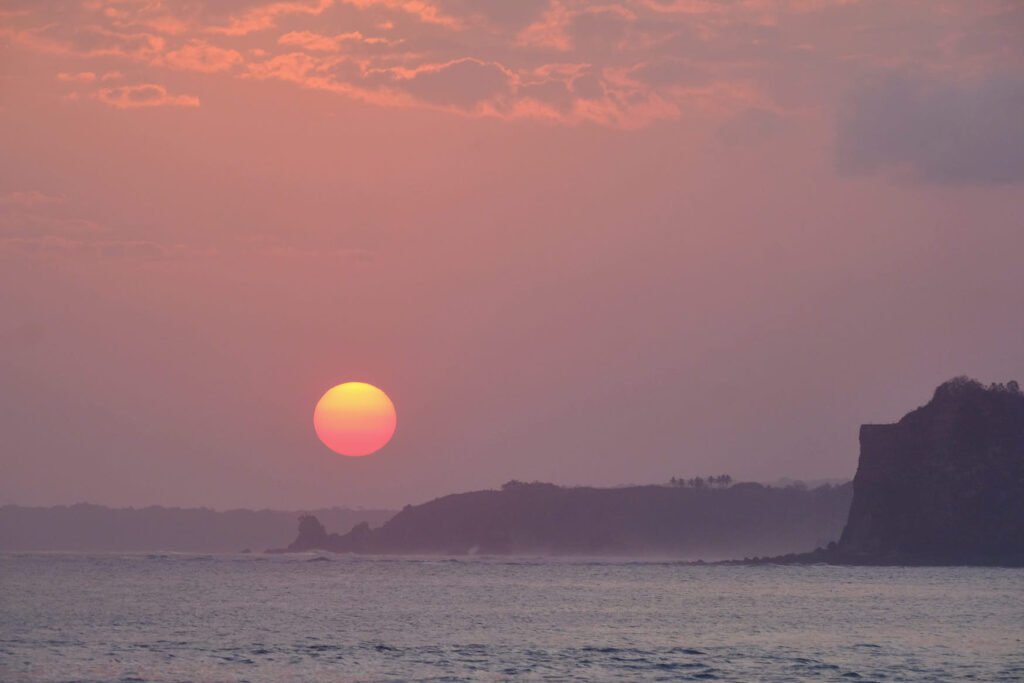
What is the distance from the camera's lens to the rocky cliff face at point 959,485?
625 ft

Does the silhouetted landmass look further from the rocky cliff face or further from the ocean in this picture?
the ocean

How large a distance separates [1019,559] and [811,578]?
47827 mm

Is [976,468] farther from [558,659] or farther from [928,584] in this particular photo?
[558,659]

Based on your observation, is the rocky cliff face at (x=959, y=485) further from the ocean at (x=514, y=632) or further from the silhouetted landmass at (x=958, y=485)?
the ocean at (x=514, y=632)

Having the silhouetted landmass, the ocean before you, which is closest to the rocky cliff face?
the silhouetted landmass

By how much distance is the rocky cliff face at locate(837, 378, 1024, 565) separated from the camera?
625 feet

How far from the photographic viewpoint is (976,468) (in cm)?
19350

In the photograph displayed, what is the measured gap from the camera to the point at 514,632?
77938mm

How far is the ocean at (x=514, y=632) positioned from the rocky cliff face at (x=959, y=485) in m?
53.2

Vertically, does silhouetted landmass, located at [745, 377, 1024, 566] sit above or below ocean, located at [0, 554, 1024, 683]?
above

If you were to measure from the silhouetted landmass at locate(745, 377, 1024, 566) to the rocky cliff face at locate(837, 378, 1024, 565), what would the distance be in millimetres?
137

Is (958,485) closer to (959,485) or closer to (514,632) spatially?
(959,485)

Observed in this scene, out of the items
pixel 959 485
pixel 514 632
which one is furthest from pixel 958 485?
pixel 514 632

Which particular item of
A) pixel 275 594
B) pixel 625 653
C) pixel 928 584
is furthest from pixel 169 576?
pixel 625 653
